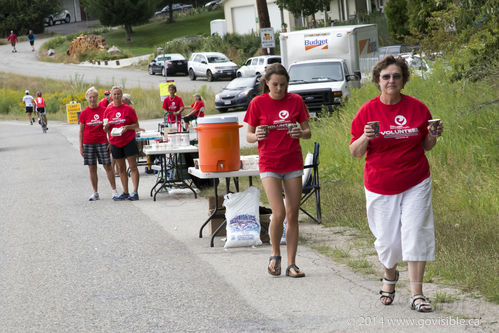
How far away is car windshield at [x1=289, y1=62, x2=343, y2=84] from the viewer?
25625mm

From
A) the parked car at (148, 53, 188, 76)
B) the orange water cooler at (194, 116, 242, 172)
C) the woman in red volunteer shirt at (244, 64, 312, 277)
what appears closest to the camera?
the woman in red volunteer shirt at (244, 64, 312, 277)

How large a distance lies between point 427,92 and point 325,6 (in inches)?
1544

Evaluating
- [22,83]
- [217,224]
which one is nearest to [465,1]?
[217,224]

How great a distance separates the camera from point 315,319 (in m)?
6.30

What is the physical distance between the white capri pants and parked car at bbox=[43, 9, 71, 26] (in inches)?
3581

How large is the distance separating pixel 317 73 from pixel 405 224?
65.6ft

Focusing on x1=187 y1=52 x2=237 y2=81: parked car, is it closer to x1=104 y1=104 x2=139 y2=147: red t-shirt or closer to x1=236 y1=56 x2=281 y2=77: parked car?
x1=236 y1=56 x2=281 y2=77: parked car

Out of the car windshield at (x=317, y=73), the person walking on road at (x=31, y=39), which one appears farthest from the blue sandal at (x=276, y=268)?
the person walking on road at (x=31, y=39)

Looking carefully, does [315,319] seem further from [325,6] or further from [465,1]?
[325,6]

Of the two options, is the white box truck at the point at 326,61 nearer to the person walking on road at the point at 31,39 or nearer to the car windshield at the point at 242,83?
the car windshield at the point at 242,83

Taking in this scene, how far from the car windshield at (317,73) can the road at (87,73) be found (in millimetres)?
18312

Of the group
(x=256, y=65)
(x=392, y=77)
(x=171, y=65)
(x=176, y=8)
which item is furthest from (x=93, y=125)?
(x=176, y=8)

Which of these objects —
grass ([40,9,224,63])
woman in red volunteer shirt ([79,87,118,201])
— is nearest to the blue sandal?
woman in red volunteer shirt ([79,87,118,201])

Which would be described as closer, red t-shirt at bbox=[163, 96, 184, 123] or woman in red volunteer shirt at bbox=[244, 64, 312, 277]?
A: woman in red volunteer shirt at bbox=[244, 64, 312, 277]
